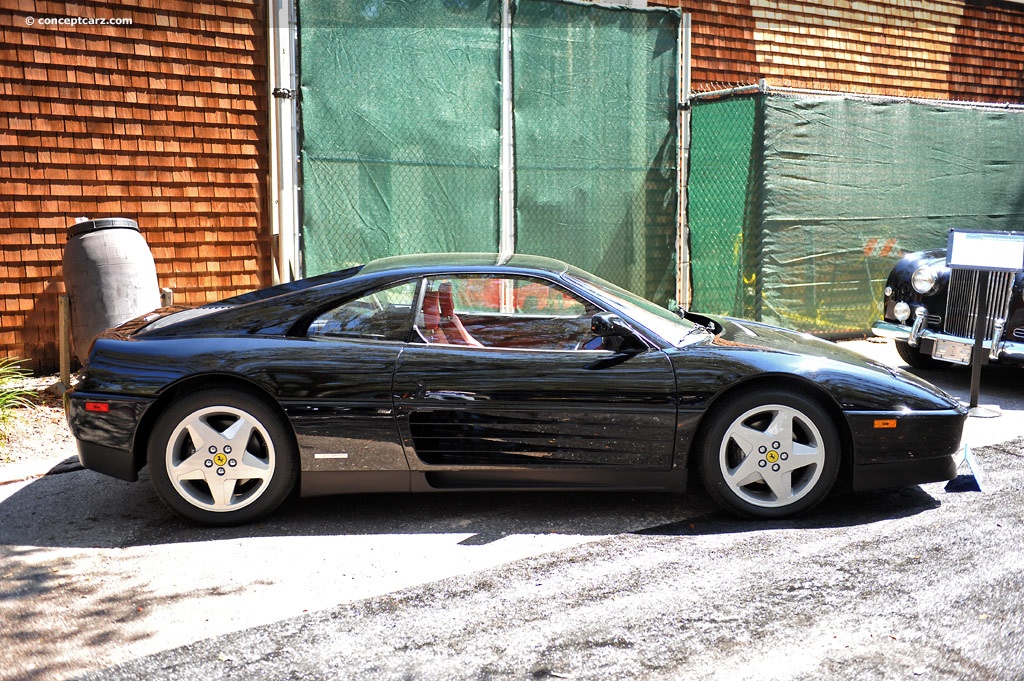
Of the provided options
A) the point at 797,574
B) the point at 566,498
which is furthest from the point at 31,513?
the point at 797,574

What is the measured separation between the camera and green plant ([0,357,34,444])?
6.42 meters

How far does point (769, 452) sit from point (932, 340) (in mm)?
3750

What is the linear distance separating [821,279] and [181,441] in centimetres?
718

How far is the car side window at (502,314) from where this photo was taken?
493cm

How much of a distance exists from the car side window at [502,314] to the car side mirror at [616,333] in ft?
0.40

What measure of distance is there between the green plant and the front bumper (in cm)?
649

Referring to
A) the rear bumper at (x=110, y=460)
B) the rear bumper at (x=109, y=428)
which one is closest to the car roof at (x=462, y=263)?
the rear bumper at (x=109, y=428)

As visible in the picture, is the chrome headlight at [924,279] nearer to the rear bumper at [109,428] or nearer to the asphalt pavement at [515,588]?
the asphalt pavement at [515,588]

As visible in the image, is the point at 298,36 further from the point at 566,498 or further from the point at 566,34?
the point at 566,498

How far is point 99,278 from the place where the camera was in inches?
296

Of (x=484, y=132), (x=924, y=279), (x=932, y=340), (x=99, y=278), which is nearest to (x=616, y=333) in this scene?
(x=932, y=340)

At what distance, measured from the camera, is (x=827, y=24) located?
12523mm

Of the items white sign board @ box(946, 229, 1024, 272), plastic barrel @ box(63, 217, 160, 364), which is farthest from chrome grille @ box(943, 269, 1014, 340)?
plastic barrel @ box(63, 217, 160, 364)

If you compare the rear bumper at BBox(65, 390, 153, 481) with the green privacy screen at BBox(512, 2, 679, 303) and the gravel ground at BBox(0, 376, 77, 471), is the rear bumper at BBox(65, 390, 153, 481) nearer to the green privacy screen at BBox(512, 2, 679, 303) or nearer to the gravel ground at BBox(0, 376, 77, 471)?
the gravel ground at BBox(0, 376, 77, 471)
